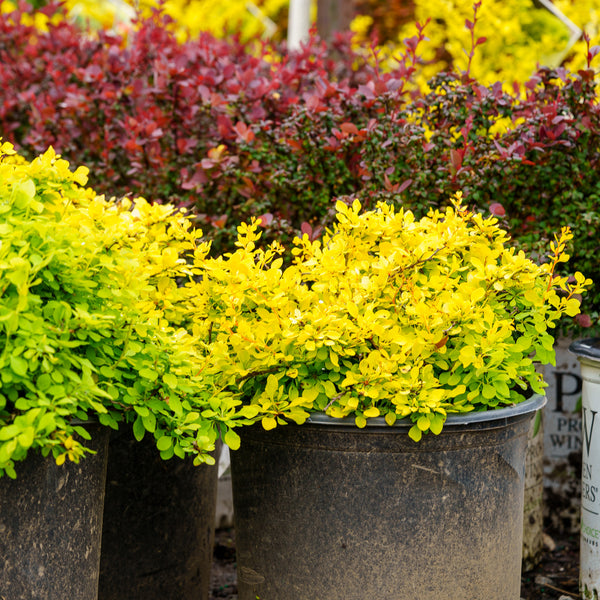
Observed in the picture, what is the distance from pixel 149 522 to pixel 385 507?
2.54ft

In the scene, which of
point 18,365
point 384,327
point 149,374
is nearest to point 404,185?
point 384,327

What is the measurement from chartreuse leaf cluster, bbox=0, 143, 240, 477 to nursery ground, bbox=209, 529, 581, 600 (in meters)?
1.21

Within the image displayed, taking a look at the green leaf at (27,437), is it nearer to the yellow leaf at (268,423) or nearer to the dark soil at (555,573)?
the yellow leaf at (268,423)

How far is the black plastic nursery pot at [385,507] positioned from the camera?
5.94 ft

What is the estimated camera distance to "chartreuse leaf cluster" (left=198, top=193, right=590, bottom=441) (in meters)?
1.79

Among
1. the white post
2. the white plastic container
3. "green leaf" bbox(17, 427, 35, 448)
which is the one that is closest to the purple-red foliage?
the white plastic container

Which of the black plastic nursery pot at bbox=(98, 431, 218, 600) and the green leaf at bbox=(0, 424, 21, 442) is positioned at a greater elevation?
the green leaf at bbox=(0, 424, 21, 442)

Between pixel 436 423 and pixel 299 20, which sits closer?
pixel 436 423

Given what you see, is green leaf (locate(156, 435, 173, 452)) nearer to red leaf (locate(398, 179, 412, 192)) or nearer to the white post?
red leaf (locate(398, 179, 412, 192))

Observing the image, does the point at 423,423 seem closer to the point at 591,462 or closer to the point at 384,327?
the point at 384,327

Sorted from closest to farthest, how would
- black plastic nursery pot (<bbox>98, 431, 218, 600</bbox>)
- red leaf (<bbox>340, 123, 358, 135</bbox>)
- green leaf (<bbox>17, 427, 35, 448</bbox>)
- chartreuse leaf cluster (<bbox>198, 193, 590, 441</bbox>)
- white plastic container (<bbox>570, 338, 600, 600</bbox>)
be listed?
green leaf (<bbox>17, 427, 35, 448</bbox>) < chartreuse leaf cluster (<bbox>198, 193, 590, 441</bbox>) < black plastic nursery pot (<bbox>98, 431, 218, 600</bbox>) < white plastic container (<bbox>570, 338, 600, 600</bbox>) < red leaf (<bbox>340, 123, 358, 135</bbox>)

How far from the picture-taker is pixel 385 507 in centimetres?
181

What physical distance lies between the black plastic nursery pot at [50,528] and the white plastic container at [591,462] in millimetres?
1467

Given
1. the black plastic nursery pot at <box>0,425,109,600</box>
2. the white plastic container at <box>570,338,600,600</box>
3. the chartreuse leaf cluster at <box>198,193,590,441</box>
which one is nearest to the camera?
the black plastic nursery pot at <box>0,425,109,600</box>
